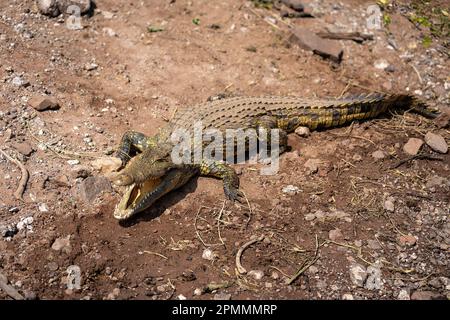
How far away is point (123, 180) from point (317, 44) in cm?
398

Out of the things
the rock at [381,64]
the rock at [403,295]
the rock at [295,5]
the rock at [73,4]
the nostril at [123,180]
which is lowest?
the rock at [403,295]

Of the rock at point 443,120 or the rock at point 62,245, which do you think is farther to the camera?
the rock at point 443,120

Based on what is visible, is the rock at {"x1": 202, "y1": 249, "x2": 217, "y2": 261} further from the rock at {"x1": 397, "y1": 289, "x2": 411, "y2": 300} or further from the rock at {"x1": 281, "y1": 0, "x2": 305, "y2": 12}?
the rock at {"x1": 281, "y1": 0, "x2": 305, "y2": 12}

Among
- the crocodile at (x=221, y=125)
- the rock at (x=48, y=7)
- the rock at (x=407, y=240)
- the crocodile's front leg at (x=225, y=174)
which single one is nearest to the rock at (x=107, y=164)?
the crocodile at (x=221, y=125)

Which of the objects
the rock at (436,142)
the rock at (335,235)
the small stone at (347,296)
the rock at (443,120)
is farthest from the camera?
the rock at (443,120)

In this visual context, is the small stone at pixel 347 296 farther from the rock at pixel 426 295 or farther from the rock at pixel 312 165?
the rock at pixel 312 165

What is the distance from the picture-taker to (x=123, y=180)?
15.4ft

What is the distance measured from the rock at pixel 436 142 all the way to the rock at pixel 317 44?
1.82m

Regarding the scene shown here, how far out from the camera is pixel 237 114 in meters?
5.88

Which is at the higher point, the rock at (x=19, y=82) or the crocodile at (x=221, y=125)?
the rock at (x=19, y=82)

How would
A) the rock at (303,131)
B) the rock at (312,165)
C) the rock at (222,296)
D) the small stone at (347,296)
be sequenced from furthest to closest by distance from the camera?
the rock at (303,131), the rock at (312,165), the small stone at (347,296), the rock at (222,296)

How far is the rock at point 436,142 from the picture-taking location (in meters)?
6.06
